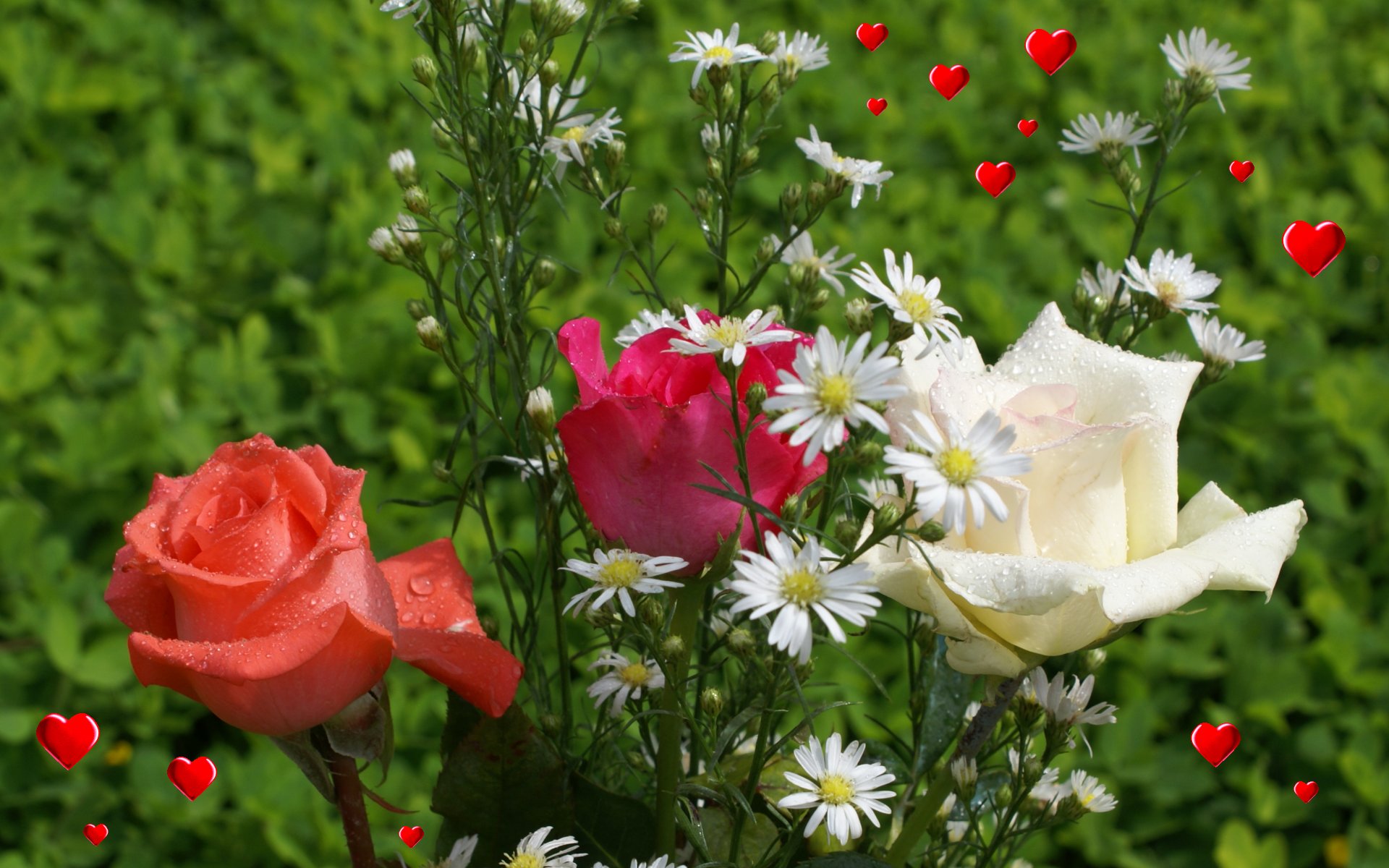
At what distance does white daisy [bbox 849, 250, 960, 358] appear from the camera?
0.33 m

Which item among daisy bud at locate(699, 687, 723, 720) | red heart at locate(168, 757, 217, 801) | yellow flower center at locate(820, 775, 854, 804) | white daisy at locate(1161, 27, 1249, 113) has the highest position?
white daisy at locate(1161, 27, 1249, 113)

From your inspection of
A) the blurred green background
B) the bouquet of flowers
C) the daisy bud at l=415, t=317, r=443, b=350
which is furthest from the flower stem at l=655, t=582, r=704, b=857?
the blurred green background

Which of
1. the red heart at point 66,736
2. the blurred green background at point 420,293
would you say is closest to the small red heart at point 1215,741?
the red heart at point 66,736

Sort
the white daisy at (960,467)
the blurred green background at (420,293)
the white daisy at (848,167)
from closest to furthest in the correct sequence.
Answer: the white daisy at (960,467), the white daisy at (848,167), the blurred green background at (420,293)

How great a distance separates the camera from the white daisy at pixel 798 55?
1.40 feet

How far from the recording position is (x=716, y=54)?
419mm

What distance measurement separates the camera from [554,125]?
0.43 meters

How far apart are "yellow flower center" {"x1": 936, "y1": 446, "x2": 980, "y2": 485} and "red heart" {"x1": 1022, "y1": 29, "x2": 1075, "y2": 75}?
0.82ft

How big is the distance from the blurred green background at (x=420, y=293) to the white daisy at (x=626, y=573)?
2.10 feet

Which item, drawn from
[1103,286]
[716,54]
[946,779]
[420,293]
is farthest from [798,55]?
[420,293]

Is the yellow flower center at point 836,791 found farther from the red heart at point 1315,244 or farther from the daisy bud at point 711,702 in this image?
the red heart at point 1315,244

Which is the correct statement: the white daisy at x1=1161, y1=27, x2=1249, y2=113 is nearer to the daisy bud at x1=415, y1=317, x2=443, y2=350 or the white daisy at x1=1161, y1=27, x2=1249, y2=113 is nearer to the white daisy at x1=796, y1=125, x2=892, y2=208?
→ the white daisy at x1=796, y1=125, x2=892, y2=208

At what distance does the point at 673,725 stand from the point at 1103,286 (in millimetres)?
214

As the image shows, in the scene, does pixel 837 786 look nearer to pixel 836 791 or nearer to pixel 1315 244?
pixel 836 791
